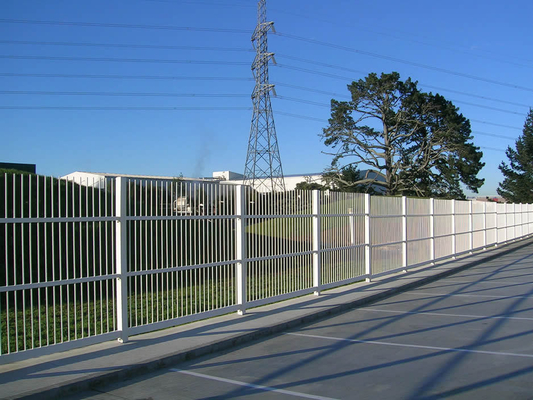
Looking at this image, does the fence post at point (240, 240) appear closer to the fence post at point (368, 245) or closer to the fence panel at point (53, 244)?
the fence panel at point (53, 244)

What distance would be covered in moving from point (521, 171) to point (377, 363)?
3003 inches

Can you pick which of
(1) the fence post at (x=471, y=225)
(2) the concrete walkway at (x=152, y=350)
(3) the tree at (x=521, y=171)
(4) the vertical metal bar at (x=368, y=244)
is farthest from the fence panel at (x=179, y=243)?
(3) the tree at (x=521, y=171)

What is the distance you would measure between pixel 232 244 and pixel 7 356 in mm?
4229

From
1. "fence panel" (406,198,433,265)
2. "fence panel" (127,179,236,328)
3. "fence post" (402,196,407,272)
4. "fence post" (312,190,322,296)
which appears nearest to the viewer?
"fence panel" (127,179,236,328)

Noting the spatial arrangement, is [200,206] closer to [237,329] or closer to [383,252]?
[237,329]

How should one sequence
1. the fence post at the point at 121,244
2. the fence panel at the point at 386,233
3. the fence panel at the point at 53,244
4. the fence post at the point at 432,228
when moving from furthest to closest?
the fence post at the point at 432,228 → the fence panel at the point at 386,233 → the fence post at the point at 121,244 → the fence panel at the point at 53,244

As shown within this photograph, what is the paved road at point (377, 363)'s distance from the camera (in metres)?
5.71

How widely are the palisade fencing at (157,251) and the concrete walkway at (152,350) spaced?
197 mm

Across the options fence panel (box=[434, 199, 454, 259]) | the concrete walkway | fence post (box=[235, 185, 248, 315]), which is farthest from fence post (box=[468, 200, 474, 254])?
fence post (box=[235, 185, 248, 315])

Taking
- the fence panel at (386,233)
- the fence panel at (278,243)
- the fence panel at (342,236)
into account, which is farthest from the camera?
the fence panel at (386,233)

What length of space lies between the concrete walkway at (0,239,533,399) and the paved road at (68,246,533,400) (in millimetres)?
168

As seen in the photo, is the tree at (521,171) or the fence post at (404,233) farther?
the tree at (521,171)

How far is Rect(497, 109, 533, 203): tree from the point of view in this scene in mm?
67625

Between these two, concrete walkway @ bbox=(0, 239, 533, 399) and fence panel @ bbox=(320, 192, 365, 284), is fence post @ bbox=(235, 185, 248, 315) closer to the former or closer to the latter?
concrete walkway @ bbox=(0, 239, 533, 399)
